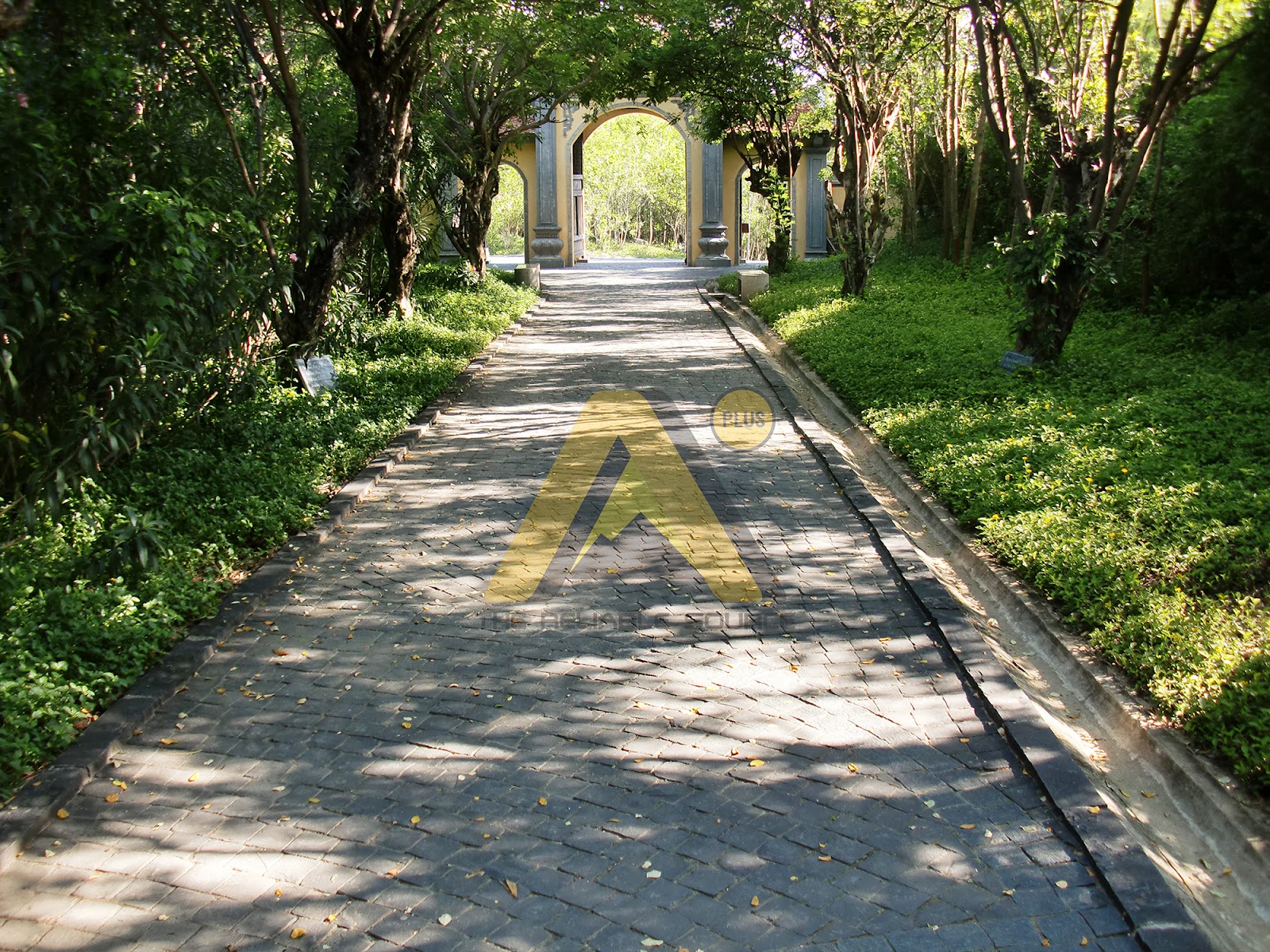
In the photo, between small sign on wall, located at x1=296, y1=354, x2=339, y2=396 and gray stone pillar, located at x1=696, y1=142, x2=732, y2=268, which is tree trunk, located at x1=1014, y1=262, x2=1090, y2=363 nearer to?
small sign on wall, located at x1=296, y1=354, x2=339, y2=396

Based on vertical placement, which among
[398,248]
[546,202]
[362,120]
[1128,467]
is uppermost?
[546,202]

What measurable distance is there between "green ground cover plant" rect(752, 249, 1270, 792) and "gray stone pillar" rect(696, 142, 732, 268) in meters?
19.3

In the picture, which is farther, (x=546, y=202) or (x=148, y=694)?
(x=546, y=202)

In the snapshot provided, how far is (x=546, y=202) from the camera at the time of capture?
32.4 metres

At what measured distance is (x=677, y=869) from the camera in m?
3.54

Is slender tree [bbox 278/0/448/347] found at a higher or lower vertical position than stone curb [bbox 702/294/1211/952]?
higher

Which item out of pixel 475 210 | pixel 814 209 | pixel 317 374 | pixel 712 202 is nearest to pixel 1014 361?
pixel 317 374

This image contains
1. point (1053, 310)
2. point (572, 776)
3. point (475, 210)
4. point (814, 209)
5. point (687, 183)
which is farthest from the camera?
point (814, 209)

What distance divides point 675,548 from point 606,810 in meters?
2.97

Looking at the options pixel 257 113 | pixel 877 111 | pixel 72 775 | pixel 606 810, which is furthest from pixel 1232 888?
pixel 877 111

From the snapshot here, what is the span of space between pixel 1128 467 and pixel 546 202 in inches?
1077

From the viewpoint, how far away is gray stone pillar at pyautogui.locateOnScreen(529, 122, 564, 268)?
105ft

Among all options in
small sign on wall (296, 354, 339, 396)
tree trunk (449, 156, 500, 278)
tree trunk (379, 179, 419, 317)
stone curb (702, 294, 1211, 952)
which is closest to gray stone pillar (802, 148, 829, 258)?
tree trunk (449, 156, 500, 278)

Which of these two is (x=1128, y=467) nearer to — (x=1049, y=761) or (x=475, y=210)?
(x=1049, y=761)
